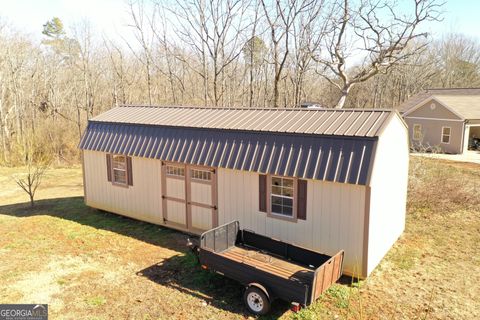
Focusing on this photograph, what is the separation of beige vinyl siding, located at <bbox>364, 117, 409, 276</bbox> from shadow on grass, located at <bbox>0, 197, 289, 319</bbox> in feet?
9.57

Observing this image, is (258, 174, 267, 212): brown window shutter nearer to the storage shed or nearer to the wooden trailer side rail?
the storage shed

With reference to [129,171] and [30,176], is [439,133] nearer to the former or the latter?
[129,171]

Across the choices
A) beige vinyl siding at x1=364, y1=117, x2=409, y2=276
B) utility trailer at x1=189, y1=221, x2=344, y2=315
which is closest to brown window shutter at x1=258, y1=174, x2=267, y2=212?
utility trailer at x1=189, y1=221, x2=344, y2=315

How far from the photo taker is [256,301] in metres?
7.04

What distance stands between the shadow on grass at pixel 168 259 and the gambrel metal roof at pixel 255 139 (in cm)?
249

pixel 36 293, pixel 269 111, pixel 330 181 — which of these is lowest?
pixel 36 293

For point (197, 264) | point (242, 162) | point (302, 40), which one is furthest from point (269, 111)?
point (302, 40)

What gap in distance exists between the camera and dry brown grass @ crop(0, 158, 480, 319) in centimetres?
721

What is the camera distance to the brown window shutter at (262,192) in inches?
370

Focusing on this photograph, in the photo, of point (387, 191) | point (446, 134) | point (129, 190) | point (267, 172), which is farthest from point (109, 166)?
point (446, 134)

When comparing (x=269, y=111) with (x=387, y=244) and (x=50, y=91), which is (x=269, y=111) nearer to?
(x=387, y=244)

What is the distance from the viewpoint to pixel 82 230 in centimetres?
1187

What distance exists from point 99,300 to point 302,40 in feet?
75.1

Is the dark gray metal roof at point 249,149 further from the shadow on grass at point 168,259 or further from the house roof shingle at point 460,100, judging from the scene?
the house roof shingle at point 460,100
